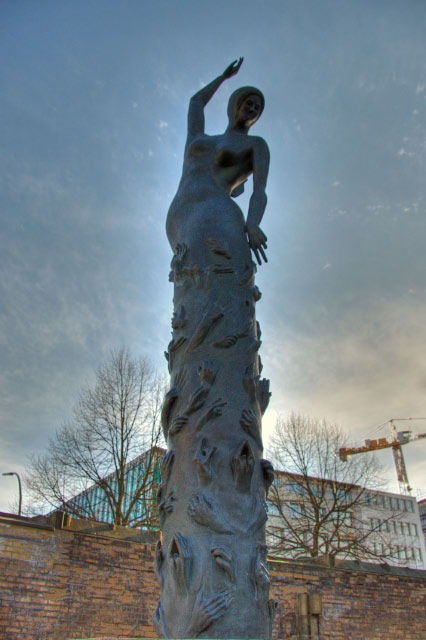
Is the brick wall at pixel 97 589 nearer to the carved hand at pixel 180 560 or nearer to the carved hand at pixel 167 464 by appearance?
the carved hand at pixel 167 464

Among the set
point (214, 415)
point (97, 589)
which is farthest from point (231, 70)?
point (97, 589)

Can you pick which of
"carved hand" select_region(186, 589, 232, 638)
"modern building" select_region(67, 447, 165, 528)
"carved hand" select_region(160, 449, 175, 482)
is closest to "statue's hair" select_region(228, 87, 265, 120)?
"carved hand" select_region(160, 449, 175, 482)

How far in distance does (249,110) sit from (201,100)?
0.62 meters

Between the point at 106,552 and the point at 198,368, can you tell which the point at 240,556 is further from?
the point at 106,552

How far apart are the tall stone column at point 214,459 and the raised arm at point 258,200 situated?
0.54 ft

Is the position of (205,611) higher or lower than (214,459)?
lower

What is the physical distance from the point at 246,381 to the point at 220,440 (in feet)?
1.24

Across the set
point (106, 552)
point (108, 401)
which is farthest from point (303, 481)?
point (106, 552)

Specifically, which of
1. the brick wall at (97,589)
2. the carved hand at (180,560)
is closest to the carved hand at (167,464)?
the carved hand at (180,560)

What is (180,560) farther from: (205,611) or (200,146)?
(200,146)

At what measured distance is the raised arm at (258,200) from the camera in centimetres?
335

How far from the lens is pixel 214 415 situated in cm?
246

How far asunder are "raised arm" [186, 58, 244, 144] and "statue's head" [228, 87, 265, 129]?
0.34 m

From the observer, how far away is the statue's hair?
409 cm
